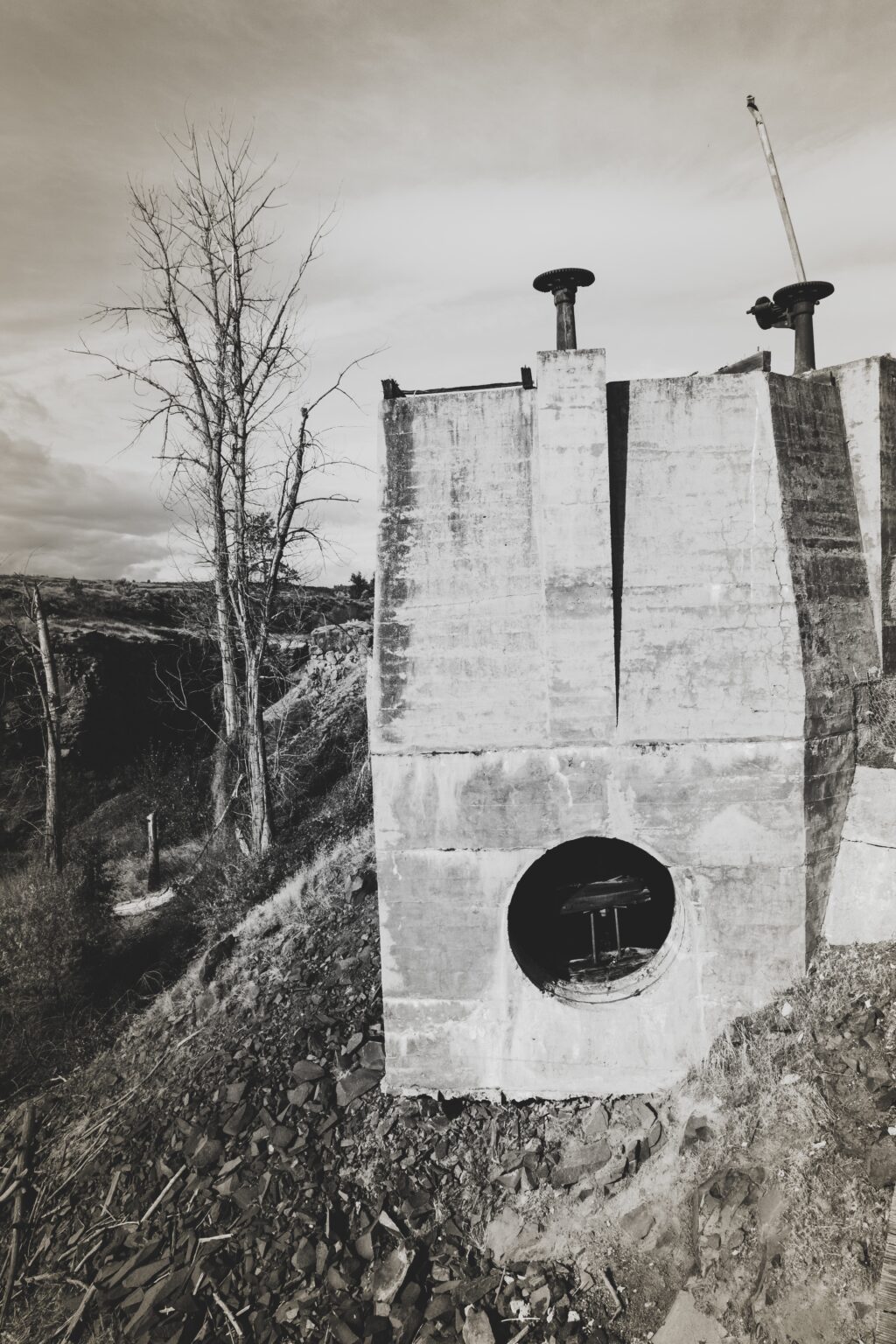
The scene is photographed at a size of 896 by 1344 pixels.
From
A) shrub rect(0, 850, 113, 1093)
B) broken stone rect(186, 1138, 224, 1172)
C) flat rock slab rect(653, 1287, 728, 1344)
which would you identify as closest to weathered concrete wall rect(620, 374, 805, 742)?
flat rock slab rect(653, 1287, 728, 1344)

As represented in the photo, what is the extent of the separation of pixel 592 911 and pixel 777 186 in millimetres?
8222

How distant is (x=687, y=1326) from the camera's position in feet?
15.7

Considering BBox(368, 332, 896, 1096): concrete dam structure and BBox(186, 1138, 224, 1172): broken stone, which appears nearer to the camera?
BBox(368, 332, 896, 1096): concrete dam structure

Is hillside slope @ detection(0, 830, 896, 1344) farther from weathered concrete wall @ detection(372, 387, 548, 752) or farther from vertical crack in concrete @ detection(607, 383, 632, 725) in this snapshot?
vertical crack in concrete @ detection(607, 383, 632, 725)

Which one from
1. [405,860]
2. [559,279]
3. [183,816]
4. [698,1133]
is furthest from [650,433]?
[183,816]

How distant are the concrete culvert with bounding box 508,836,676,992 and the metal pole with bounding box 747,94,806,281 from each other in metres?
6.68

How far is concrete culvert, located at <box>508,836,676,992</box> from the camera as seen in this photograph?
705 centimetres

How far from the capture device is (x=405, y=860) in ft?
21.2

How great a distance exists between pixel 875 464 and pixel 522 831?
445 cm

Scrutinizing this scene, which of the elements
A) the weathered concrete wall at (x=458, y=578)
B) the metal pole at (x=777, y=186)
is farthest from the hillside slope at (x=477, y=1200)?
the metal pole at (x=777, y=186)

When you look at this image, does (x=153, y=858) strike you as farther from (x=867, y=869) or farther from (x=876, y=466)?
(x=876, y=466)

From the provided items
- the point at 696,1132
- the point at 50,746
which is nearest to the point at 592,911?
the point at 696,1132

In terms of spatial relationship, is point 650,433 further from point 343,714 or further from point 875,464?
point 343,714

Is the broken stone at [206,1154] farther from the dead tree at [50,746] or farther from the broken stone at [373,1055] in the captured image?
the dead tree at [50,746]
